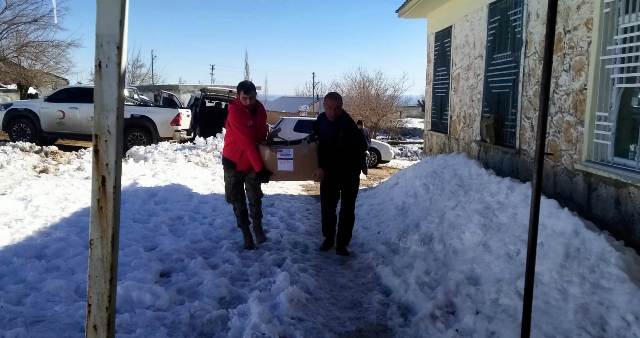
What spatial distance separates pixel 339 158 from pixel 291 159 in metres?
0.49

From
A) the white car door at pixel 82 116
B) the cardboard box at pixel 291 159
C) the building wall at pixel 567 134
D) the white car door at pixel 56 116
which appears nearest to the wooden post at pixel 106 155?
the cardboard box at pixel 291 159

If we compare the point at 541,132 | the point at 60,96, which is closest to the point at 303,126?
the point at 60,96

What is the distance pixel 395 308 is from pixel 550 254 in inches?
51.8

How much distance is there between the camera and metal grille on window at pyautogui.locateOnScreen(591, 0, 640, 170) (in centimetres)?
439

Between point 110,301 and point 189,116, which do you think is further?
point 189,116

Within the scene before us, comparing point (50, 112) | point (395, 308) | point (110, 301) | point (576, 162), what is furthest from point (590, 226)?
point (50, 112)

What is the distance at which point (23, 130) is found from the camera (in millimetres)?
14617

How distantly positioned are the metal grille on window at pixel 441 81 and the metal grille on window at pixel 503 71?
217 cm

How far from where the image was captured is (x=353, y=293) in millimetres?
4488

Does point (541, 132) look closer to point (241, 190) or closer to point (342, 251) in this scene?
point (342, 251)

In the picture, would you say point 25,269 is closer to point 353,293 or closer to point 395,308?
point 353,293

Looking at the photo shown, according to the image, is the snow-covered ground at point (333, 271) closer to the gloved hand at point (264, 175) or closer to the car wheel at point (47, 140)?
the gloved hand at point (264, 175)

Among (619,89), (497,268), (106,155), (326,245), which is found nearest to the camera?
(106,155)

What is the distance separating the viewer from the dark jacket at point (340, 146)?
5281mm
